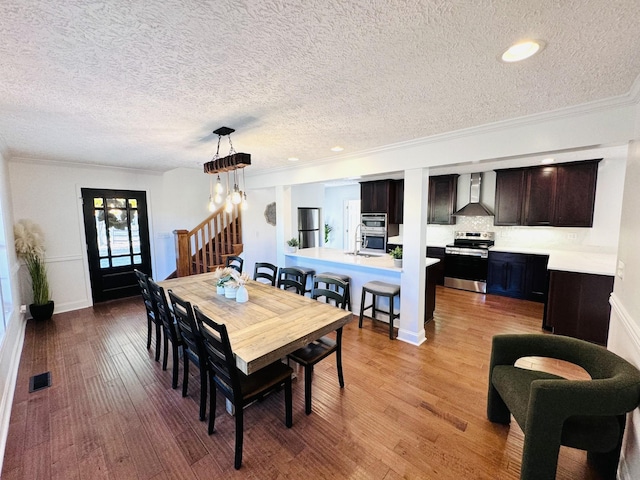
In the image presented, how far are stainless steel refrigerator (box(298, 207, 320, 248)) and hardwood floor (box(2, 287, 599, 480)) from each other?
3.13 metres

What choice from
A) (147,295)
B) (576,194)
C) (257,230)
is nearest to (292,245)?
(257,230)

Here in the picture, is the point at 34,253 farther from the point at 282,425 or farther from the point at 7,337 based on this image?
the point at 282,425

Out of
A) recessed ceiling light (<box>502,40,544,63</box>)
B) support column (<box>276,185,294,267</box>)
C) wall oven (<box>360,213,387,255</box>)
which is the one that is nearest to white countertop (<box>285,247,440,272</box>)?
support column (<box>276,185,294,267</box>)

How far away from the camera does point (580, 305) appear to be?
10.7ft

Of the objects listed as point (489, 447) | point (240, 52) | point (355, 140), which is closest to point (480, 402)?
point (489, 447)

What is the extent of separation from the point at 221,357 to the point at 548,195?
559 cm

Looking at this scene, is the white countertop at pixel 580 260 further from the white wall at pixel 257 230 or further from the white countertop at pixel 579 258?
the white wall at pixel 257 230

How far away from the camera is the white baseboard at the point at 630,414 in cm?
146

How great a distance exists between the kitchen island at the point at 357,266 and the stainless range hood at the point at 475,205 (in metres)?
2.17

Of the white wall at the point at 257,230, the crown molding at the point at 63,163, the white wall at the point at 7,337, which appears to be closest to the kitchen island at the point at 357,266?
the white wall at the point at 257,230

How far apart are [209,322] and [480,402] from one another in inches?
87.9

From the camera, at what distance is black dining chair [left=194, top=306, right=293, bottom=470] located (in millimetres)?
1697

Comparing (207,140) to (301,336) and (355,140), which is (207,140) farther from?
(301,336)

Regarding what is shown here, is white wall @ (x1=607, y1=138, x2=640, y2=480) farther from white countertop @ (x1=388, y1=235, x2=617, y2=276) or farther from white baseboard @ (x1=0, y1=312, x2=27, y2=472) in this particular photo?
white baseboard @ (x1=0, y1=312, x2=27, y2=472)
